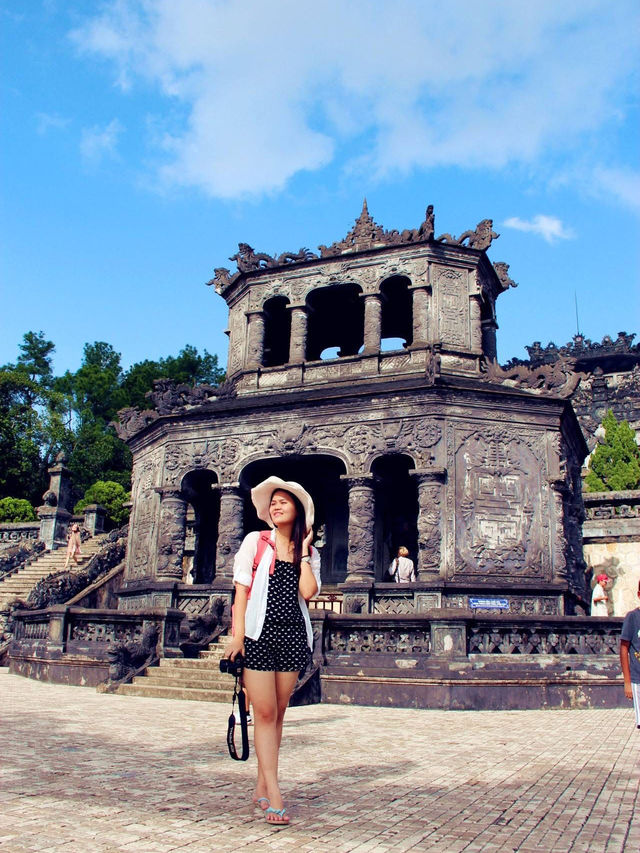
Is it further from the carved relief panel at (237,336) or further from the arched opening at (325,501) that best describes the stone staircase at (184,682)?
the carved relief panel at (237,336)

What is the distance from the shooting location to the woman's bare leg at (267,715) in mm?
4859

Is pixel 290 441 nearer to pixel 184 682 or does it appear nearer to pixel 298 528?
pixel 184 682

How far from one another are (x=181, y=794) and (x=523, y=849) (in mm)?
2437

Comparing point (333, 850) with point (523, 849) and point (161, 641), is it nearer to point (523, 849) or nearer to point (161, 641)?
point (523, 849)

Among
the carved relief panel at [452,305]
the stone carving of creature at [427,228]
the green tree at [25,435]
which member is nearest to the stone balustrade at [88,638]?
the carved relief panel at [452,305]

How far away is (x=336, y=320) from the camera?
1038 inches

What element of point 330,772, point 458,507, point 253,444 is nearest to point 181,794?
point 330,772

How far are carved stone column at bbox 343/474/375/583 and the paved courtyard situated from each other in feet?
25.6

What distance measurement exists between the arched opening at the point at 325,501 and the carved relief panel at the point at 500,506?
4.39 meters

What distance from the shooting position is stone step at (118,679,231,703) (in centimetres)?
1294

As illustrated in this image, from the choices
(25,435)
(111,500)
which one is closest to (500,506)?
(111,500)

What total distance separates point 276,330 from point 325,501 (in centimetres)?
676

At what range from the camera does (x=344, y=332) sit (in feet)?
89.1

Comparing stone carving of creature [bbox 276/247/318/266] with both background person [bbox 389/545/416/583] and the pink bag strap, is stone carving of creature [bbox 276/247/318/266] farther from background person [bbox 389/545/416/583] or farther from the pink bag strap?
the pink bag strap
